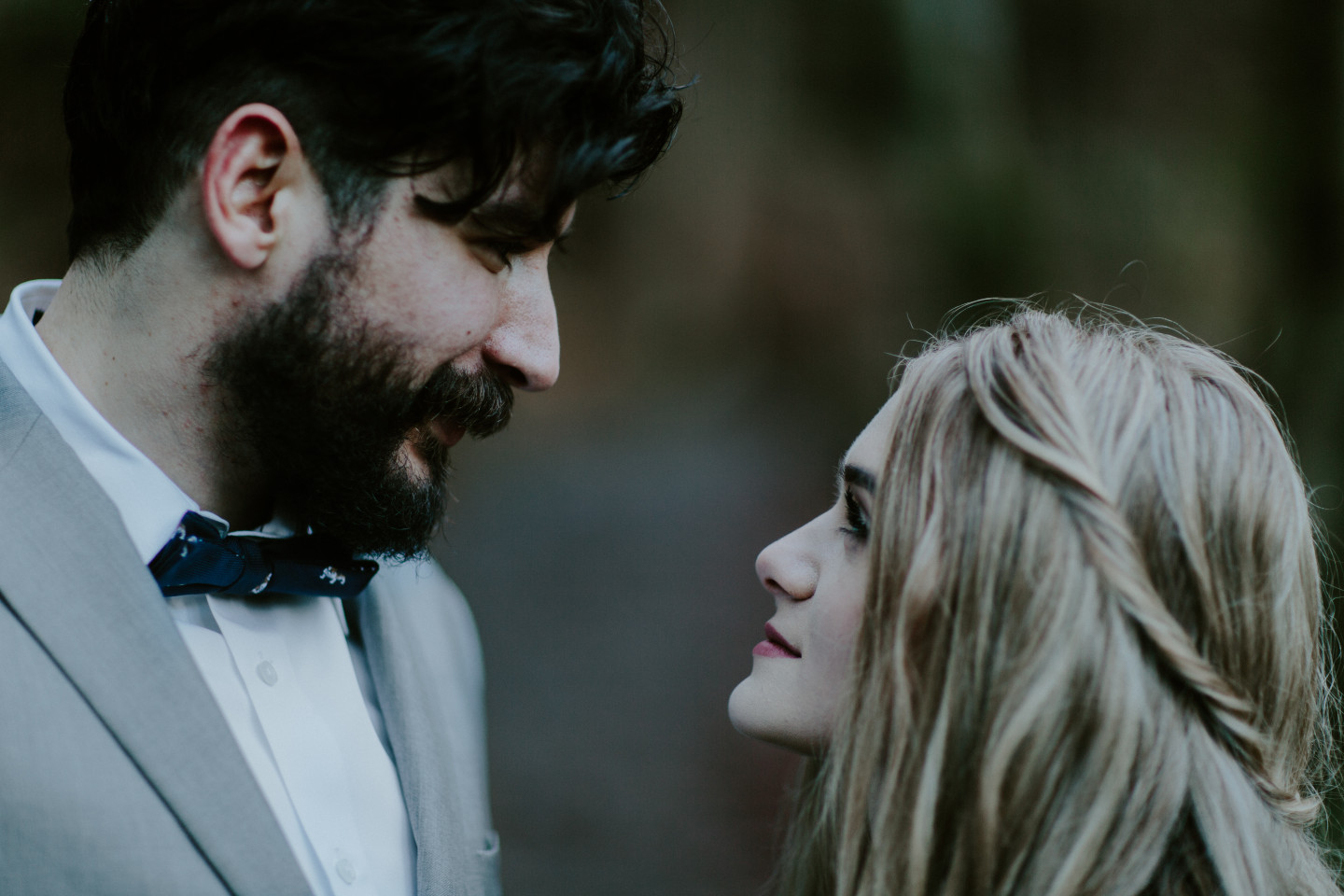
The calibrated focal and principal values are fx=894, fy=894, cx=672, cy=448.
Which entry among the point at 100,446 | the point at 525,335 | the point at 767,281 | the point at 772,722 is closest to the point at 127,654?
the point at 100,446

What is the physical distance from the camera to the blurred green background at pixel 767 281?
4.29m

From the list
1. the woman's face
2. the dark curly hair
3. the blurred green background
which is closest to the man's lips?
the woman's face

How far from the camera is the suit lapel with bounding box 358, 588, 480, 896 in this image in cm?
167

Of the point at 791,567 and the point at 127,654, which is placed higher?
the point at 127,654

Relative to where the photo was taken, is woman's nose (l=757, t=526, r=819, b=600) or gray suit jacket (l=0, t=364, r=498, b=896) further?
woman's nose (l=757, t=526, r=819, b=600)

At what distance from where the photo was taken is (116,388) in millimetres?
1529

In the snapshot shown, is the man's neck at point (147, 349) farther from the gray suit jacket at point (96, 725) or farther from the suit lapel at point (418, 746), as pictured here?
the suit lapel at point (418, 746)

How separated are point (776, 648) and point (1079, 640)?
1.87 ft

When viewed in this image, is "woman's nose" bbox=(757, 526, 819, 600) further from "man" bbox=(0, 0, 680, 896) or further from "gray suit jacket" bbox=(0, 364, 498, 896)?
"gray suit jacket" bbox=(0, 364, 498, 896)

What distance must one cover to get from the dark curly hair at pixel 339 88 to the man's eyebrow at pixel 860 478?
739 millimetres

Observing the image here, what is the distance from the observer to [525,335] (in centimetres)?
182

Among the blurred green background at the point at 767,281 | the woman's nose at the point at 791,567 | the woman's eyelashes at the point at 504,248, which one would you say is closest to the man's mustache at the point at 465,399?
the woman's eyelashes at the point at 504,248

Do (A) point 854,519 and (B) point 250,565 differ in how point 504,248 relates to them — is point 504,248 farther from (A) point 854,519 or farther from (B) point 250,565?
(A) point 854,519

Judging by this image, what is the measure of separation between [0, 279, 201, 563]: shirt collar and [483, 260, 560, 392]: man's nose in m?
0.63
